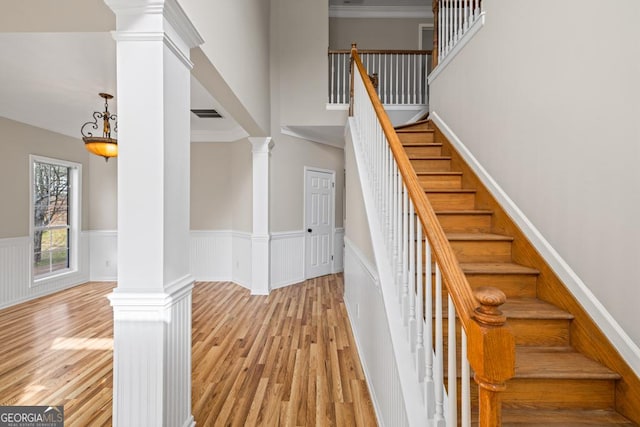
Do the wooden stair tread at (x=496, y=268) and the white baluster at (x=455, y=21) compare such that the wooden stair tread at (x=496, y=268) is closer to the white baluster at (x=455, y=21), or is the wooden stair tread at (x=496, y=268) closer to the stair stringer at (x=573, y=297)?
the stair stringer at (x=573, y=297)

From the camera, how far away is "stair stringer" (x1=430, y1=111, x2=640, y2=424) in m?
1.31

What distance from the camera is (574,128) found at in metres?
1.67

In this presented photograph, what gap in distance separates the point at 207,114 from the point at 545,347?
4.50m

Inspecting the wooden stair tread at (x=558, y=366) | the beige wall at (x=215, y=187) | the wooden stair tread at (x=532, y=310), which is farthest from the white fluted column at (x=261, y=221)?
the wooden stair tread at (x=558, y=366)

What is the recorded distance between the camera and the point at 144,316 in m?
1.42

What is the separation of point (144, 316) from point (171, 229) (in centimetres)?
41

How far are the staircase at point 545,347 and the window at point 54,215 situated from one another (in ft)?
18.5

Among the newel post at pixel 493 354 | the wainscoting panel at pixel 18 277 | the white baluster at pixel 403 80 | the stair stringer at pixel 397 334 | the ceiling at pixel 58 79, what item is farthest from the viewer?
the white baluster at pixel 403 80

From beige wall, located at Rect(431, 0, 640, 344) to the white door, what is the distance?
11.0 feet

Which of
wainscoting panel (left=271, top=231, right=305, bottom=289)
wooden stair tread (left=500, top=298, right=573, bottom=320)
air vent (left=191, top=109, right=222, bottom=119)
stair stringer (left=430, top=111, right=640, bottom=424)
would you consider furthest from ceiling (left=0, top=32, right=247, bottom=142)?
wooden stair tread (left=500, top=298, right=573, bottom=320)

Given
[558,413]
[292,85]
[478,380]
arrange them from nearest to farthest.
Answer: [478,380] < [558,413] < [292,85]

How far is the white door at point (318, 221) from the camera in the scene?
18.1 feet

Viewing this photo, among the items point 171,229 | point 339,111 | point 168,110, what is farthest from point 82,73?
point 339,111

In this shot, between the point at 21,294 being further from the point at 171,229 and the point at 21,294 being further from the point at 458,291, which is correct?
the point at 458,291
